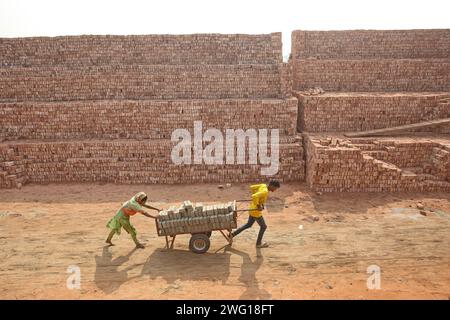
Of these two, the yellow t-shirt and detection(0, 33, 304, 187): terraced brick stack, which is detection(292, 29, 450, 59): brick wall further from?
the yellow t-shirt

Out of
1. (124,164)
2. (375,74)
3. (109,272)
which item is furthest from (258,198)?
(375,74)

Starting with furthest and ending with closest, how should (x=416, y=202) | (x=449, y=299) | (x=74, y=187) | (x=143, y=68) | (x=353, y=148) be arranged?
(x=143, y=68) < (x=74, y=187) < (x=353, y=148) < (x=416, y=202) < (x=449, y=299)

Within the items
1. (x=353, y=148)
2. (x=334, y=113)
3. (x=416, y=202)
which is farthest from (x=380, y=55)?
(x=416, y=202)

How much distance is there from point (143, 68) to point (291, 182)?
8.54m

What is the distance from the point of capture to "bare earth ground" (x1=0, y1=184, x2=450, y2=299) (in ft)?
19.1

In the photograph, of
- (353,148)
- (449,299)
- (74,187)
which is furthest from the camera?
(74,187)

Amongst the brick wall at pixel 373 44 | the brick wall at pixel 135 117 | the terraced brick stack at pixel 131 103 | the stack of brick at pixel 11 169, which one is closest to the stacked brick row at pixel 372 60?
the brick wall at pixel 373 44

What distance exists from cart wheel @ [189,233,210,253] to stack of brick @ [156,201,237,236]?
0.50 feet

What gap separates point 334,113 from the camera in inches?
524

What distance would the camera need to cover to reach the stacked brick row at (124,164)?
11.9m

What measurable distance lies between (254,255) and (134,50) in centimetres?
1290

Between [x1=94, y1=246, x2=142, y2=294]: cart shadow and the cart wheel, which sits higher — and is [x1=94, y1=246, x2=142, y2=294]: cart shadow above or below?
below

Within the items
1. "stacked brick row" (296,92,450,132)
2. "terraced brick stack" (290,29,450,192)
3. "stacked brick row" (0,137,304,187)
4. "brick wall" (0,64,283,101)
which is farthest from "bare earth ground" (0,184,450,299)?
"brick wall" (0,64,283,101)

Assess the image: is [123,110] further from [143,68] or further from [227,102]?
[227,102]
